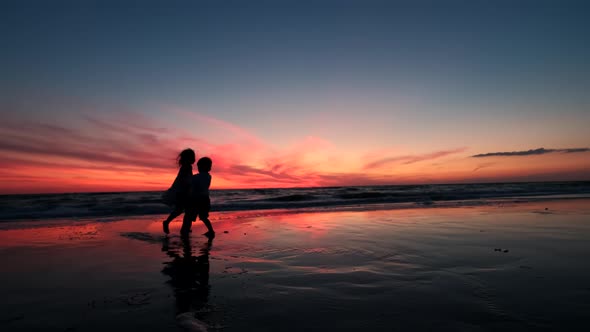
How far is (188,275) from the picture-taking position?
423 cm

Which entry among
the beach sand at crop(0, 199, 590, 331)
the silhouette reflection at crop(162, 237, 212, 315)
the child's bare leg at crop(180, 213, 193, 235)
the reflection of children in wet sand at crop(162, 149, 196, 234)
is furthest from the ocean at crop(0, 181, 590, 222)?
the silhouette reflection at crop(162, 237, 212, 315)

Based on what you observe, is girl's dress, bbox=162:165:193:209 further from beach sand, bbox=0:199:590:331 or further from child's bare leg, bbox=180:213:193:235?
beach sand, bbox=0:199:590:331

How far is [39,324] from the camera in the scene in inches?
108

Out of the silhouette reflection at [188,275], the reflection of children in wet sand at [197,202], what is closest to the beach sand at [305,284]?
the silhouette reflection at [188,275]

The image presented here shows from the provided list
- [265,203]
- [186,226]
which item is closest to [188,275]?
[186,226]

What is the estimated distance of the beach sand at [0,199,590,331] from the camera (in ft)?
8.87

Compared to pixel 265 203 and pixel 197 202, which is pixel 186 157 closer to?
pixel 197 202

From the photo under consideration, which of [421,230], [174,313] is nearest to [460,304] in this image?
[174,313]

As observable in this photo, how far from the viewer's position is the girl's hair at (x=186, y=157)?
8211mm

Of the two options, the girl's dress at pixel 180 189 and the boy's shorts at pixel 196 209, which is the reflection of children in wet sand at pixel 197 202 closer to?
the boy's shorts at pixel 196 209

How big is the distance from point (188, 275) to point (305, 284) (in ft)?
5.25

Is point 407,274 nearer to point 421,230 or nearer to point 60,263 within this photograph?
point 421,230

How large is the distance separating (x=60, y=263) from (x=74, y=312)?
2.56 metres

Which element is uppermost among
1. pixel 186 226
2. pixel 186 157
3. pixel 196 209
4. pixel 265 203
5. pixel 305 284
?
pixel 186 157
